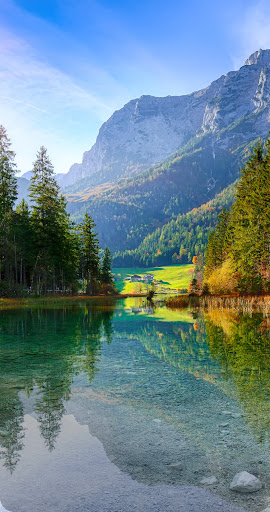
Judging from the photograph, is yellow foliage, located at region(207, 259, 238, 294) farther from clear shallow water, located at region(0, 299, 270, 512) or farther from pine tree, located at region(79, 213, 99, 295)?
clear shallow water, located at region(0, 299, 270, 512)

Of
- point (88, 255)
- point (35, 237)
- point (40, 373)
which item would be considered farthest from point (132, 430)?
point (88, 255)

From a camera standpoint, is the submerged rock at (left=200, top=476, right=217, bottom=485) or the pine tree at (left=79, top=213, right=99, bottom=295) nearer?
→ the submerged rock at (left=200, top=476, right=217, bottom=485)

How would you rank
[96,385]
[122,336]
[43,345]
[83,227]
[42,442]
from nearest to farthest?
[42,442], [96,385], [43,345], [122,336], [83,227]

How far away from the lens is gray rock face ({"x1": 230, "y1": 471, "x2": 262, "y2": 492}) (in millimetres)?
4008

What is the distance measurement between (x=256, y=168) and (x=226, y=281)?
59.6ft

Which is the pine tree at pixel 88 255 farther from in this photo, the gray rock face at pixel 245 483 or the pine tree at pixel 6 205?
the gray rock face at pixel 245 483

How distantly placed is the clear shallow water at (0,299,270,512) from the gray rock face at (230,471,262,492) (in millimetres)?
82

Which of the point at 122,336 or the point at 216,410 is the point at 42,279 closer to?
the point at 122,336

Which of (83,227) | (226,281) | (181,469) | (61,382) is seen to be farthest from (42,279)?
(181,469)

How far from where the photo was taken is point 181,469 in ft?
14.8

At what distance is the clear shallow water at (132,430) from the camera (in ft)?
12.8

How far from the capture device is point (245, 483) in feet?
13.3

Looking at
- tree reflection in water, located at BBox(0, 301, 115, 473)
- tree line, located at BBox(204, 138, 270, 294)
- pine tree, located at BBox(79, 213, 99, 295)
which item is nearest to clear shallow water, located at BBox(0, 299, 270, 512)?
tree reflection in water, located at BBox(0, 301, 115, 473)

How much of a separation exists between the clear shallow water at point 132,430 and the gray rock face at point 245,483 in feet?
0.27
